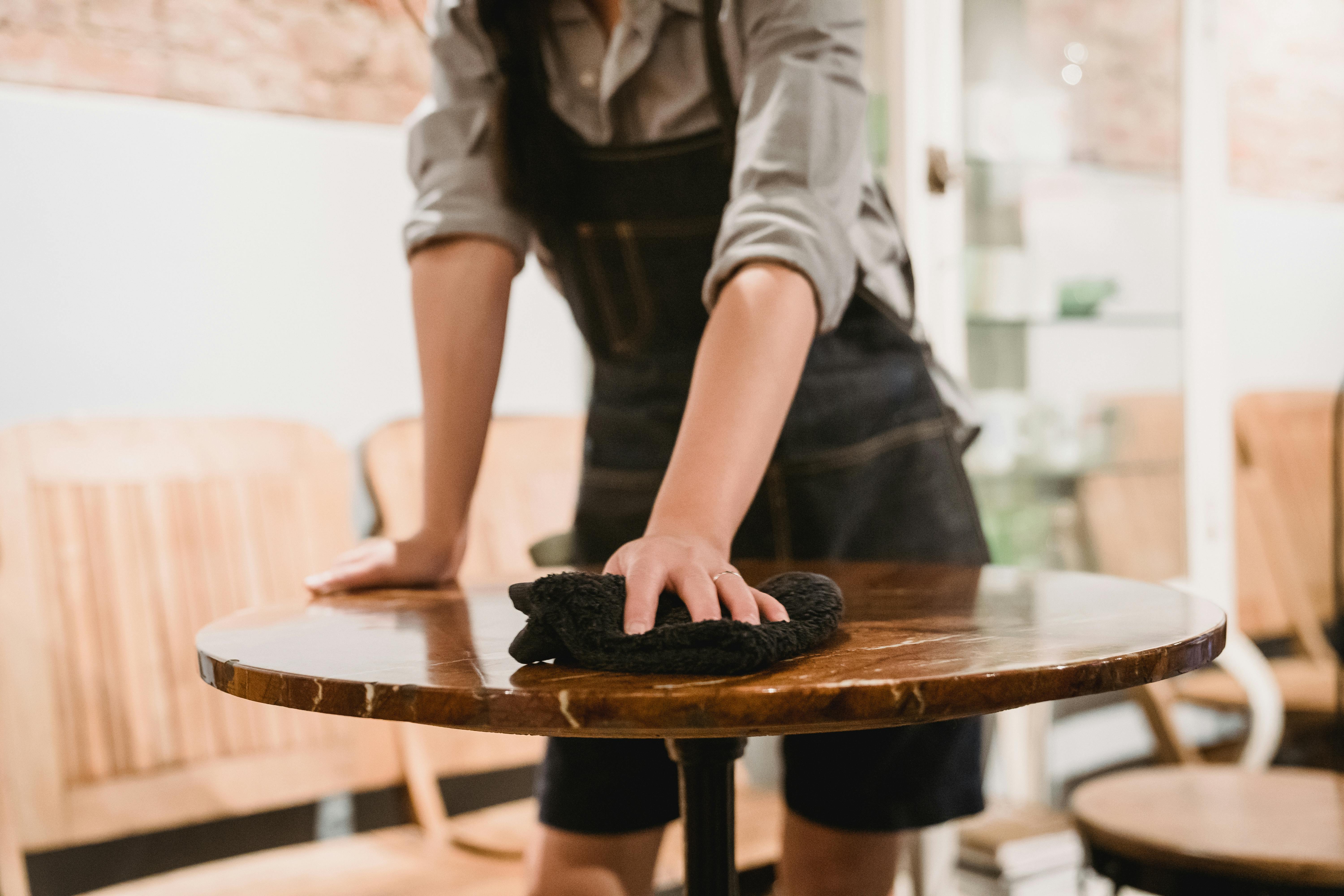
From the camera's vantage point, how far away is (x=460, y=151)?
3.38ft

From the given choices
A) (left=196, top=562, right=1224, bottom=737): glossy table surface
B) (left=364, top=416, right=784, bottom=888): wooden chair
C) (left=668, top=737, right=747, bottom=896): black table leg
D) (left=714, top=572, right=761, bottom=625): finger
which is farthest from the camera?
(left=364, top=416, right=784, bottom=888): wooden chair

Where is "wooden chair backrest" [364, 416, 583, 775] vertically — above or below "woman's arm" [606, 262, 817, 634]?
below

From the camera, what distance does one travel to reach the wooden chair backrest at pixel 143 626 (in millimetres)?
1480

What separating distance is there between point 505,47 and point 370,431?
1026mm

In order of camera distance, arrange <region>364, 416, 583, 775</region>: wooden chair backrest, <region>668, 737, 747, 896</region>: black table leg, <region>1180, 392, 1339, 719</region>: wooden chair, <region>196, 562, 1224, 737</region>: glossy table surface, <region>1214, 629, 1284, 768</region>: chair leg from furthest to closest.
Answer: <region>1180, 392, 1339, 719</region>: wooden chair
<region>1214, 629, 1284, 768</region>: chair leg
<region>364, 416, 583, 775</region>: wooden chair backrest
<region>668, 737, 747, 896</region>: black table leg
<region>196, 562, 1224, 737</region>: glossy table surface

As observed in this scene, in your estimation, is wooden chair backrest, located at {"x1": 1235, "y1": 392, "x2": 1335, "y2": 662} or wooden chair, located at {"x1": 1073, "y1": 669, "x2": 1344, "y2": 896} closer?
wooden chair, located at {"x1": 1073, "y1": 669, "x2": 1344, "y2": 896}

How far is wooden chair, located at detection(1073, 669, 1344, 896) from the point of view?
4.28ft

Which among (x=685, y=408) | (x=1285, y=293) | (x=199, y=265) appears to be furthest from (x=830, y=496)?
(x=1285, y=293)

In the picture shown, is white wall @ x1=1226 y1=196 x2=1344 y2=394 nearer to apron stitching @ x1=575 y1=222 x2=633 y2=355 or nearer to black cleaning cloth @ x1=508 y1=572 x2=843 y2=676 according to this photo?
apron stitching @ x1=575 y1=222 x2=633 y2=355

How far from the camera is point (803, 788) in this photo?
38.2 inches

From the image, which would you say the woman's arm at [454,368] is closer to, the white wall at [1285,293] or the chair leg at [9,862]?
the chair leg at [9,862]

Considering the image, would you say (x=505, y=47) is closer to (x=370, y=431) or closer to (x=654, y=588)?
(x=654, y=588)

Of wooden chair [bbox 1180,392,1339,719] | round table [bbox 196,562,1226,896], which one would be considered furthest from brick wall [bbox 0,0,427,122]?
wooden chair [bbox 1180,392,1339,719]

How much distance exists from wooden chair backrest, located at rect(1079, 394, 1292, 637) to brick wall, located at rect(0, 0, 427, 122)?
1.84m
